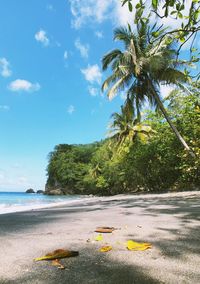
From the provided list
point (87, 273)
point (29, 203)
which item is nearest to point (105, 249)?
point (87, 273)

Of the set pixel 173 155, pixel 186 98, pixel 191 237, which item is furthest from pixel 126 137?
pixel 191 237

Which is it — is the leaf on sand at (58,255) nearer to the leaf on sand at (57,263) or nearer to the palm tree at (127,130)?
the leaf on sand at (57,263)

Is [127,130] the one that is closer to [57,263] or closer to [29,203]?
[29,203]

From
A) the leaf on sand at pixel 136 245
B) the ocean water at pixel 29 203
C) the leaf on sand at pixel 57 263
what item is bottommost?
the leaf on sand at pixel 57 263

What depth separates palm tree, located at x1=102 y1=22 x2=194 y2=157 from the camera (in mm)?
18422

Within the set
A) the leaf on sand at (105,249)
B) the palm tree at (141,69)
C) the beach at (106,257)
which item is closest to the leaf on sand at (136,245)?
the beach at (106,257)

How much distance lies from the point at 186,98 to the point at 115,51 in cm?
579

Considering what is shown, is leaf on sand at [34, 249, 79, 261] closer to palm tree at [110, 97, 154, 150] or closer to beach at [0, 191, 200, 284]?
beach at [0, 191, 200, 284]

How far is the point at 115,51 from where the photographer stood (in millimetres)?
20188

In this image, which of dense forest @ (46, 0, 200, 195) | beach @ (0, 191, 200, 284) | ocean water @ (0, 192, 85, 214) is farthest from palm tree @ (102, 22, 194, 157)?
beach @ (0, 191, 200, 284)

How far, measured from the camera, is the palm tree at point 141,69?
725 inches

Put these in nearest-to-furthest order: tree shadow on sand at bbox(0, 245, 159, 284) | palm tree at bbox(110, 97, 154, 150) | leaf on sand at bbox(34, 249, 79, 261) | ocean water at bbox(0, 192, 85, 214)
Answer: tree shadow on sand at bbox(0, 245, 159, 284) < leaf on sand at bbox(34, 249, 79, 261) < ocean water at bbox(0, 192, 85, 214) < palm tree at bbox(110, 97, 154, 150)

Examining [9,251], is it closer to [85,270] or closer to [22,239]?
[22,239]

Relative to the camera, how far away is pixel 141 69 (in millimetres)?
18906
